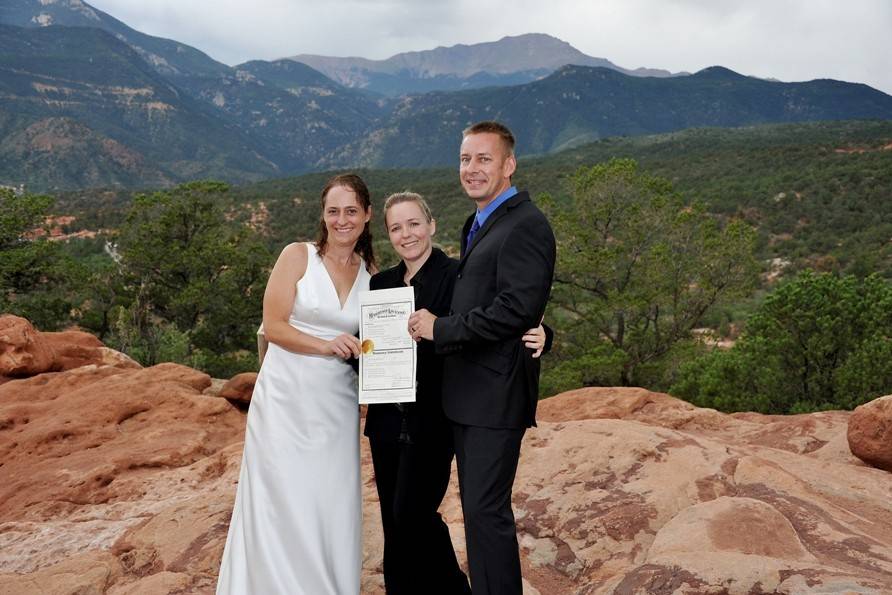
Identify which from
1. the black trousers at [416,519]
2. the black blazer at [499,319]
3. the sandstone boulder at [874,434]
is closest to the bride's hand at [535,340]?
the black blazer at [499,319]

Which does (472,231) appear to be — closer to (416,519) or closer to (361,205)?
(361,205)

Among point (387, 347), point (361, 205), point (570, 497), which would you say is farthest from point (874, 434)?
point (361, 205)

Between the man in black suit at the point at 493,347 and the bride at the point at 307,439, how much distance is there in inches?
30.8

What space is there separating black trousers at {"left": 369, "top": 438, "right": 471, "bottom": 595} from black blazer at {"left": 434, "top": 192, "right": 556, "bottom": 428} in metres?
0.41

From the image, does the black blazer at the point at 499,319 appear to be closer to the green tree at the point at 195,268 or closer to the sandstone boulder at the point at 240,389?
the sandstone boulder at the point at 240,389

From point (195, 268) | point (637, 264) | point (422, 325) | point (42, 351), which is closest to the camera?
point (422, 325)

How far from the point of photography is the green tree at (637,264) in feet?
48.2

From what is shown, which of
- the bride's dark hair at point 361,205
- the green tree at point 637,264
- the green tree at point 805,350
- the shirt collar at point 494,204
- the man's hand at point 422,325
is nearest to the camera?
the man's hand at point 422,325

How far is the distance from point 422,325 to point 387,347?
292mm

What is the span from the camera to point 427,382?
10.1 feet

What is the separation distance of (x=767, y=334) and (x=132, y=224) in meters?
20.1

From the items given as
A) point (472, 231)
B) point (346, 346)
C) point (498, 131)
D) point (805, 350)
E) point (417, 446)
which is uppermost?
point (498, 131)

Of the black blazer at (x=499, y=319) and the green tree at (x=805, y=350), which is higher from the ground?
the black blazer at (x=499, y=319)

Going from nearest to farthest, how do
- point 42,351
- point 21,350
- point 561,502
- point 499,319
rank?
point 499,319 → point 561,502 → point 21,350 → point 42,351
